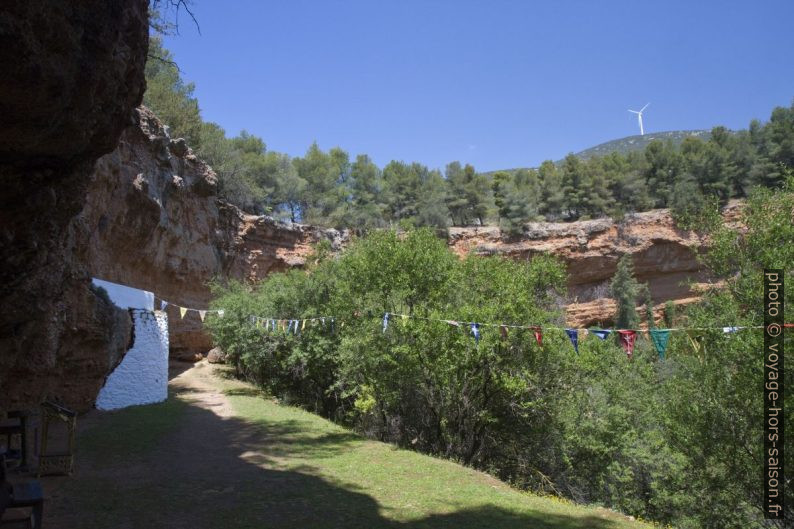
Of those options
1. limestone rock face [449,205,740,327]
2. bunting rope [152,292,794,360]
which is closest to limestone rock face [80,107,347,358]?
bunting rope [152,292,794,360]

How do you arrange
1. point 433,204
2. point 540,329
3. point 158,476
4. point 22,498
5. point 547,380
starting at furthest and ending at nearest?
point 433,204, point 547,380, point 540,329, point 158,476, point 22,498

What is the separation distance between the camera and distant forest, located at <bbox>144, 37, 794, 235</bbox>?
139 feet

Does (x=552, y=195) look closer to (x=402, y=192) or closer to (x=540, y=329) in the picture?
(x=402, y=192)

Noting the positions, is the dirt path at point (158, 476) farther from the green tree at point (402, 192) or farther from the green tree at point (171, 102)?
the green tree at point (402, 192)

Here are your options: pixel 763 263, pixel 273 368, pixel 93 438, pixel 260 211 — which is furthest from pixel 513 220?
pixel 93 438

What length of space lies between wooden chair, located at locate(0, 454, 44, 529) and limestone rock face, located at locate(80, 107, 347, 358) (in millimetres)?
7932

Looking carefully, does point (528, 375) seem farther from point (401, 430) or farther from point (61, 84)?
point (61, 84)

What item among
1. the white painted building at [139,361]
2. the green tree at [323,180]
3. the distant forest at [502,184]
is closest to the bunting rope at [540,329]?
the white painted building at [139,361]

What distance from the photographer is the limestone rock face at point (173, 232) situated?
63.6ft

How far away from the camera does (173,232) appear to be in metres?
25.1

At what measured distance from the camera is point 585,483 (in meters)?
17.4

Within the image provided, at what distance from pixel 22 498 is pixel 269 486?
13.5ft

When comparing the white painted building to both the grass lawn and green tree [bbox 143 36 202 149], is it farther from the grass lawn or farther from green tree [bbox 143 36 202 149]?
green tree [bbox 143 36 202 149]

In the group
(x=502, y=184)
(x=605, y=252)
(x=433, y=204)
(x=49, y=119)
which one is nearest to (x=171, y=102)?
(x=433, y=204)
